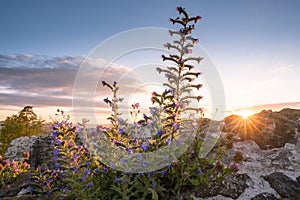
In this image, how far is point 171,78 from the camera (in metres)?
4.42

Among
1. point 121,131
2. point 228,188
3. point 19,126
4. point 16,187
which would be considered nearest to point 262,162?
point 228,188

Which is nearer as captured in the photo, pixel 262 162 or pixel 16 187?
pixel 262 162

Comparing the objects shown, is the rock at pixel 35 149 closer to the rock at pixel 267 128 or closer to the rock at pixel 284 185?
the rock at pixel 267 128

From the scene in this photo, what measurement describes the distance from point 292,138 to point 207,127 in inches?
73.6

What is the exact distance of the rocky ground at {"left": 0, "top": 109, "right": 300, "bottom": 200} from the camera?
13.1 feet

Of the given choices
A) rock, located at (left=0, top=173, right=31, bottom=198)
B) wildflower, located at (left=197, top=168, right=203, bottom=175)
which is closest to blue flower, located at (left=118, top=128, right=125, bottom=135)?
wildflower, located at (left=197, top=168, right=203, bottom=175)

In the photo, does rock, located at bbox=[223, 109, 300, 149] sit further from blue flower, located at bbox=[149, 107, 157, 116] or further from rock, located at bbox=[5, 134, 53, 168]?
rock, located at bbox=[5, 134, 53, 168]

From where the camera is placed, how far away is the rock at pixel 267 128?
219 inches

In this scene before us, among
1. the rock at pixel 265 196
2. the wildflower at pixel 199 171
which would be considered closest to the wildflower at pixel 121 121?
the wildflower at pixel 199 171

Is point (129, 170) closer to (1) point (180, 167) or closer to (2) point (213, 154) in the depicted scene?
(1) point (180, 167)

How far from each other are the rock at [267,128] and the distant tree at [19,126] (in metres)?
16.5

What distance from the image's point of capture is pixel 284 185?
4129 mm

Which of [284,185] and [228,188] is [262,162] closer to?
[284,185]

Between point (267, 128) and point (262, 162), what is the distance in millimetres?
1155
